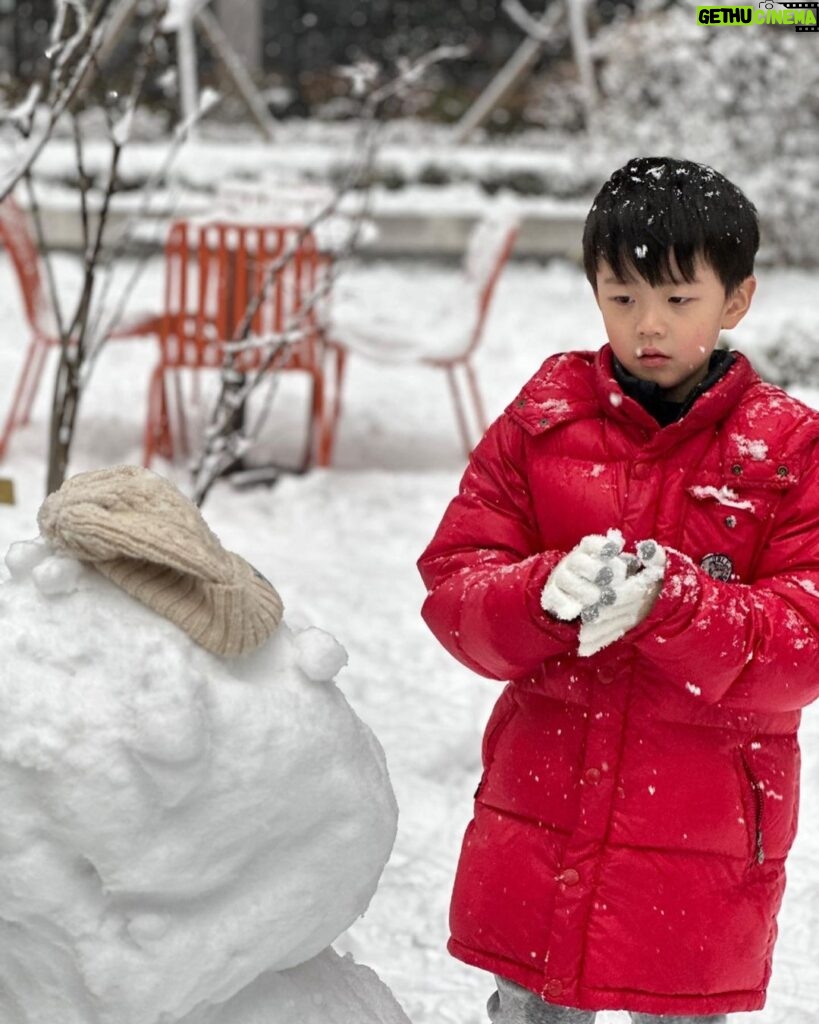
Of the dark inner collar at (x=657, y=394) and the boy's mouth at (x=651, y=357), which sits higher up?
the boy's mouth at (x=651, y=357)

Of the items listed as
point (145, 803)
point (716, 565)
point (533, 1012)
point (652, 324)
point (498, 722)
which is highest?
point (652, 324)

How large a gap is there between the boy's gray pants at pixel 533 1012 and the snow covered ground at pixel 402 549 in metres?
0.53

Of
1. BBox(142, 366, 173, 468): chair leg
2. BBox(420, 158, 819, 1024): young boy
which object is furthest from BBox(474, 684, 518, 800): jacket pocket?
BBox(142, 366, 173, 468): chair leg

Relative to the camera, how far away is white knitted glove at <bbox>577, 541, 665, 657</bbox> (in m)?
1.55

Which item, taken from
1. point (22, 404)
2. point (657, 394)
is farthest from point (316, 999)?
point (22, 404)

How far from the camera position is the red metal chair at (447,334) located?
645 cm

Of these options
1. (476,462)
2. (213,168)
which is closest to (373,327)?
Answer: (476,462)

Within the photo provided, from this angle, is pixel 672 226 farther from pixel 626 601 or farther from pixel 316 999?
pixel 316 999

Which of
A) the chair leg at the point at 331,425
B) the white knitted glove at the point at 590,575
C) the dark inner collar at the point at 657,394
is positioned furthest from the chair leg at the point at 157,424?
the white knitted glove at the point at 590,575

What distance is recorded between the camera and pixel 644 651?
164cm

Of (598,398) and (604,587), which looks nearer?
(604,587)

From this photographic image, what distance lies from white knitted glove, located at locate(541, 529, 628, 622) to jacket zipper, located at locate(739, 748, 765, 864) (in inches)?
14.1

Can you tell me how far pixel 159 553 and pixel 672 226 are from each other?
672 mm

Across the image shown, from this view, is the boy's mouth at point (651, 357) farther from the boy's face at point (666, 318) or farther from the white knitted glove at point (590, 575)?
the white knitted glove at point (590, 575)
